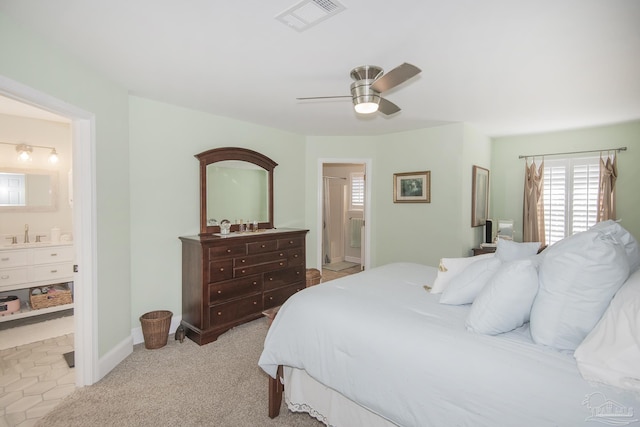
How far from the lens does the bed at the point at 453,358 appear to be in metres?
1.11

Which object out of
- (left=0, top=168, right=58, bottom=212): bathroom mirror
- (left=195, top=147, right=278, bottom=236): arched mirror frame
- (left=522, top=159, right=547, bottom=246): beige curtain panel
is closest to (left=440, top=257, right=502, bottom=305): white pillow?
(left=195, top=147, right=278, bottom=236): arched mirror frame

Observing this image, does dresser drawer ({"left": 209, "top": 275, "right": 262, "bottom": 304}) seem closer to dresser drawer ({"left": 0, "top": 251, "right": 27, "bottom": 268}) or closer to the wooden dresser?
the wooden dresser

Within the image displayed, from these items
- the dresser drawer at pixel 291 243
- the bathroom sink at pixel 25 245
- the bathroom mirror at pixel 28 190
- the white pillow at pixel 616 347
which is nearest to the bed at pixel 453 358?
the white pillow at pixel 616 347

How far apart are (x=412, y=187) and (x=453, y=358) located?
356 centimetres

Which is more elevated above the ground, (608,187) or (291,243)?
(608,187)

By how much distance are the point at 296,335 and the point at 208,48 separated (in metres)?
2.00

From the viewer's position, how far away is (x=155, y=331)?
3031mm

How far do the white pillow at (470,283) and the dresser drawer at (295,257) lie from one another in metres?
2.38

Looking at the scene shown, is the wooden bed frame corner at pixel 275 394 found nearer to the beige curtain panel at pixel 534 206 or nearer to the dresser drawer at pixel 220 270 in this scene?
the dresser drawer at pixel 220 270

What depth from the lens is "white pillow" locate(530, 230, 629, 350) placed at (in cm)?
130

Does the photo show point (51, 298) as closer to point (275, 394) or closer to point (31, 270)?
point (31, 270)

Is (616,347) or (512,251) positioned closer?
(616,347)

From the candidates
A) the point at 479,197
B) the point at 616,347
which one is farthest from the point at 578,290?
the point at 479,197

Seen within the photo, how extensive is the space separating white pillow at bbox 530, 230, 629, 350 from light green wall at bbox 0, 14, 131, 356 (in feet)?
10.0
